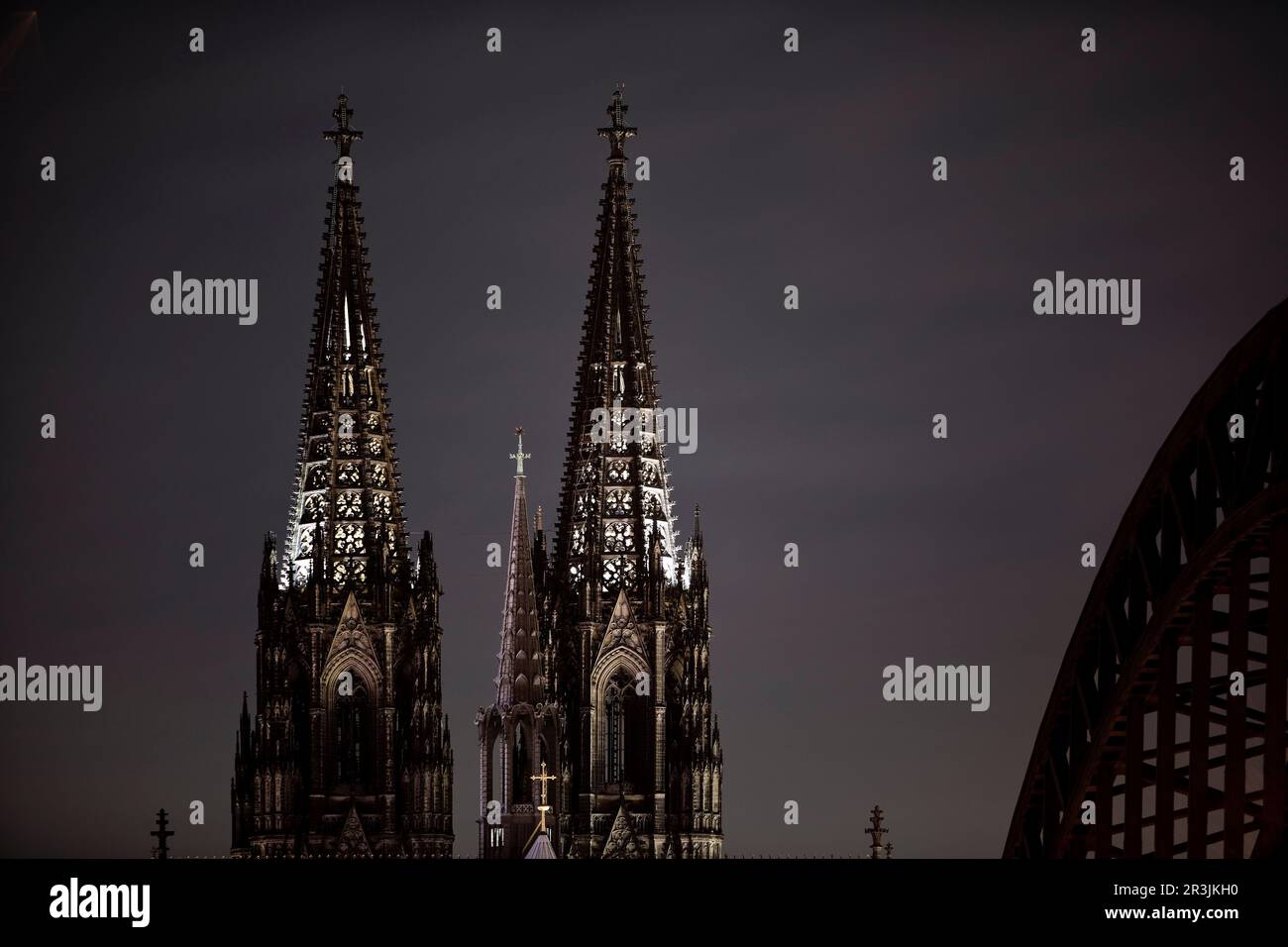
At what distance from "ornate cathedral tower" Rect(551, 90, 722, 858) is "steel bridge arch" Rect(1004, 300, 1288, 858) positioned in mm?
49561

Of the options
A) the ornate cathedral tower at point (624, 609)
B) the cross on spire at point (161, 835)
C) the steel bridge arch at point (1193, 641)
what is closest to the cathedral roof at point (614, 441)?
the ornate cathedral tower at point (624, 609)

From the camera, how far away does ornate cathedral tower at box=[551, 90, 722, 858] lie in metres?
93.1

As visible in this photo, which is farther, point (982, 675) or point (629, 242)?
point (629, 242)

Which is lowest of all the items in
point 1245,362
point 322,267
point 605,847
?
point 605,847

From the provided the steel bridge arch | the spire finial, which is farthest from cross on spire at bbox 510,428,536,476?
the steel bridge arch

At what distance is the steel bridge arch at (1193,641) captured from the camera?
33625 millimetres

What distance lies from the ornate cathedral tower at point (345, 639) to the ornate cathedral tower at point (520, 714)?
175cm

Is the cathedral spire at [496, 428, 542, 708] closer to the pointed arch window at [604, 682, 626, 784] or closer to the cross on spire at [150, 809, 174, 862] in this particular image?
the pointed arch window at [604, 682, 626, 784]

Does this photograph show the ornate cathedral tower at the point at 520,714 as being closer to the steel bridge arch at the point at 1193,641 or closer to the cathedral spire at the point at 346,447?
the cathedral spire at the point at 346,447

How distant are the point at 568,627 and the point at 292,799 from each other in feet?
31.8
